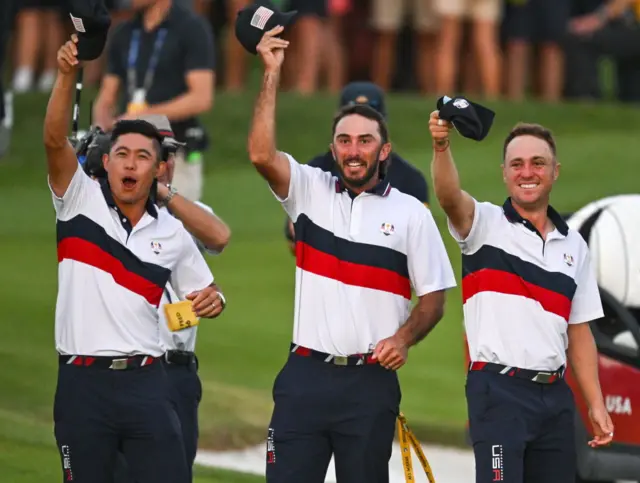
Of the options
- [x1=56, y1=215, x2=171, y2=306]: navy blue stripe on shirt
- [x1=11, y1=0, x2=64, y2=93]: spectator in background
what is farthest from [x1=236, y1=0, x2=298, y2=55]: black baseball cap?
[x1=11, y1=0, x2=64, y2=93]: spectator in background

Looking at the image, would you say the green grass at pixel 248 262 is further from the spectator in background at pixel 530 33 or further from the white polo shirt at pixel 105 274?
the white polo shirt at pixel 105 274

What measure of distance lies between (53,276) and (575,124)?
760cm

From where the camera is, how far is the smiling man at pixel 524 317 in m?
8.12

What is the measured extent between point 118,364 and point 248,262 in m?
9.33

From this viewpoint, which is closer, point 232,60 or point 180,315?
point 180,315

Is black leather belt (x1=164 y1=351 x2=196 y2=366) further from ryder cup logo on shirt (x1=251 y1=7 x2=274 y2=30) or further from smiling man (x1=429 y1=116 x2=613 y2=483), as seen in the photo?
ryder cup logo on shirt (x1=251 y1=7 x2=274 y2=30)

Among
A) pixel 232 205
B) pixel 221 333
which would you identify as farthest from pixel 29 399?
pixel 232 205

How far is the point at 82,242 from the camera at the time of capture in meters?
8.03

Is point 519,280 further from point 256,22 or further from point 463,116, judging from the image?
point 256,22

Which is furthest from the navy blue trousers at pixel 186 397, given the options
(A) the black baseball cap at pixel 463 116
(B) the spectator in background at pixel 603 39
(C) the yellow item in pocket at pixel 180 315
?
(B) the spectator in background at pixel 603 39

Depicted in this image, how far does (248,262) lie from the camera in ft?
56.5

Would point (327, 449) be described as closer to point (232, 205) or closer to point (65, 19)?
point (232, 205)

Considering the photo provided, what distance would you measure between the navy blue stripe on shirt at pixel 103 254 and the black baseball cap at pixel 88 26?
2.43ft

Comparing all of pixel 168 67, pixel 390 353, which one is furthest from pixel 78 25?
pixel 168 67
